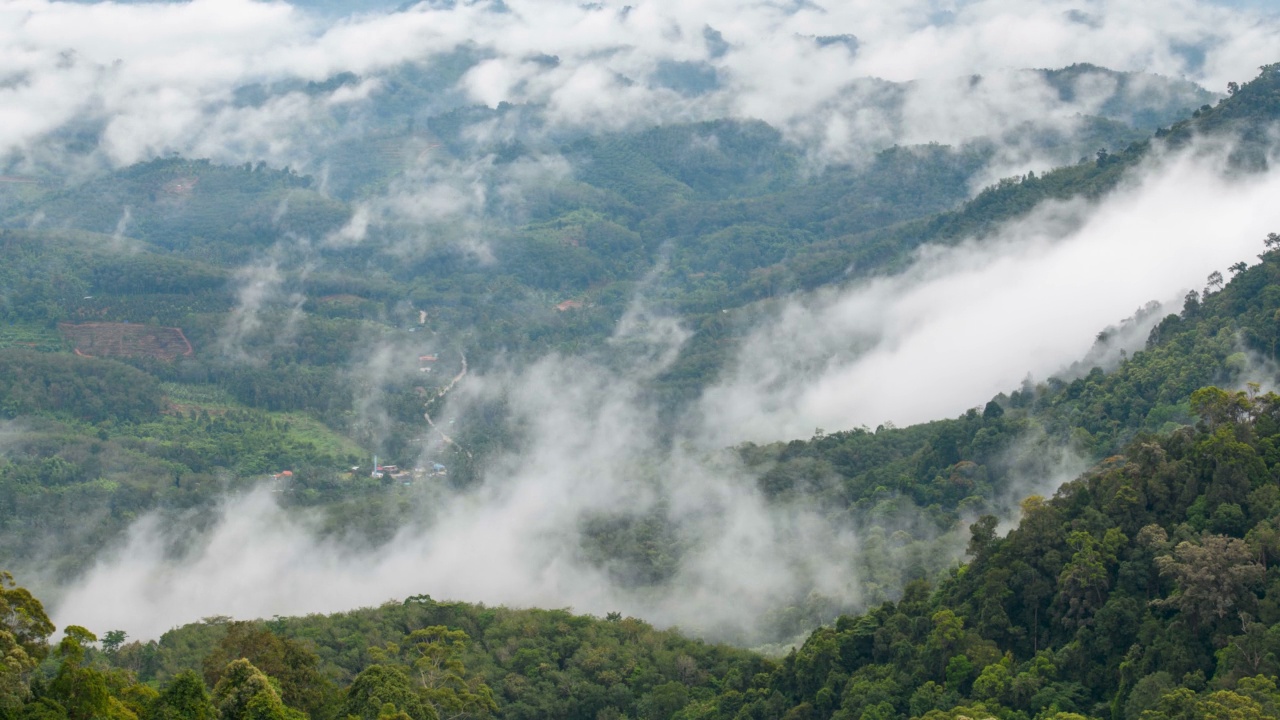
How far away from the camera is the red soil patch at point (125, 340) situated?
101 meters

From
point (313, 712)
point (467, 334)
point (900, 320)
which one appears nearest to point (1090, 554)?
point (313, 712)

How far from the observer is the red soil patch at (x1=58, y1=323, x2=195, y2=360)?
10100 cm

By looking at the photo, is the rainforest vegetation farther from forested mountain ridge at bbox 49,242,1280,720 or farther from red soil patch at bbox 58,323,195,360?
red soil patch at bbox 58,323,195,360

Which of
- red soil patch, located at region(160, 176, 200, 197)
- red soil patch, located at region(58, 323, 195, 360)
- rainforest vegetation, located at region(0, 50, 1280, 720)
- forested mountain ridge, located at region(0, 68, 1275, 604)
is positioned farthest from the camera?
red soil patch, located at region(160, 176, 200, 197)

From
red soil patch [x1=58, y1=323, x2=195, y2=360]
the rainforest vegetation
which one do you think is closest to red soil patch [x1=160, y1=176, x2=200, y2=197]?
Result: the rainforest vegetation

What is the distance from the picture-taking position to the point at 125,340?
4021 inches

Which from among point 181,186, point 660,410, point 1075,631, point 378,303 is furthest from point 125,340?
point 1075,631

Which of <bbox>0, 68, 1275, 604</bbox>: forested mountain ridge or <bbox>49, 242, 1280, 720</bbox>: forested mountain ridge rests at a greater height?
<bbox>0, 68, 1275, 604</bbox>: forested mountain ridge

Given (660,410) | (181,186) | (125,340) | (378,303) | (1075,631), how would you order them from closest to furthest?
(1075,631) < (660,410) < (125,340) < (378,303) < (181,186)

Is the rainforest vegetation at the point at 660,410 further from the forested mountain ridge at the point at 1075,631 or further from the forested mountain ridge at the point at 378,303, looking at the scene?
the forested mountain ridge at the point at 378,303

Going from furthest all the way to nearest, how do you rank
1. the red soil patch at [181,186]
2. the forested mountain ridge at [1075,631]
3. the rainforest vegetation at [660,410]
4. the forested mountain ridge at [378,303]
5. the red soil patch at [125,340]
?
the red soil patch at [181,186]
the red soil patch at [125,340]
the forested mountain ridge at [378,303]
the rainforest vegetation at [660,410]
the forested mountain ridge at [1075,631]

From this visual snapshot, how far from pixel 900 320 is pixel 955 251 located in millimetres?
8218

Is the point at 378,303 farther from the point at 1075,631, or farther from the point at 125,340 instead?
the point at 1075,631

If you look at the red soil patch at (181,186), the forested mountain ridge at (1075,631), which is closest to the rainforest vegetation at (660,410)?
the forested mountain ridge at (1075,631)
